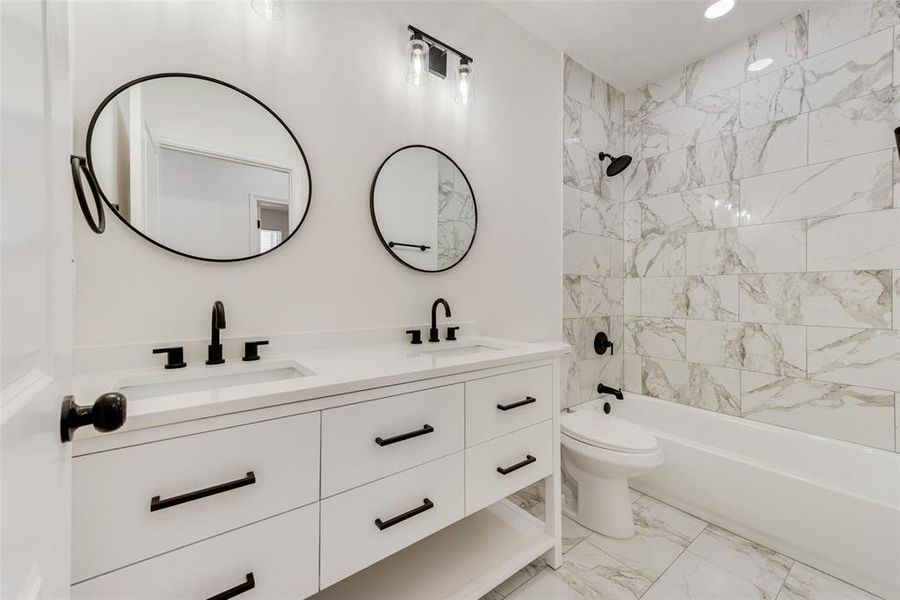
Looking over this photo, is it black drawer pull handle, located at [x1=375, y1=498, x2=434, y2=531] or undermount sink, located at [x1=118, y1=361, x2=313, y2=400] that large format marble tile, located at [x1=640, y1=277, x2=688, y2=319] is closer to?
black drawer pull handle, located at [x1=375, y1=498, x2=434, y2=531]

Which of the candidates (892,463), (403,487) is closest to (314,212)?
(403,487)

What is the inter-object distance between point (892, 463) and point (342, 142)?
287cm

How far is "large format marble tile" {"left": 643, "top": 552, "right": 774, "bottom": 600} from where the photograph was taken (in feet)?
4.55

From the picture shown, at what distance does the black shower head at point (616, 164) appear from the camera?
2.46 meters

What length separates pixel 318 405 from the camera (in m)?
0.89

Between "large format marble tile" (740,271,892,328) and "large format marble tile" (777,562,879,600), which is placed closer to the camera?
"large format marble tile" (777,562,879,600)

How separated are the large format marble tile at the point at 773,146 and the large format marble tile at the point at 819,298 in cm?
63

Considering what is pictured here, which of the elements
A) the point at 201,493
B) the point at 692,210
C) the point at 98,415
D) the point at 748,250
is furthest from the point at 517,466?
the point at 692,210

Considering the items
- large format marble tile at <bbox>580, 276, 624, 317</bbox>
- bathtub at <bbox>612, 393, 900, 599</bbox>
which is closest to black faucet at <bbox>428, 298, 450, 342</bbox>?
large format marble tile at <bbox>580, 276, 624, 317</bbox>

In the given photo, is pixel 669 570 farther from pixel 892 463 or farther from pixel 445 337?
pixel 445 337

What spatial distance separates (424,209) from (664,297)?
6.17ft

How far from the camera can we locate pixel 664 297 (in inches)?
Result: 100

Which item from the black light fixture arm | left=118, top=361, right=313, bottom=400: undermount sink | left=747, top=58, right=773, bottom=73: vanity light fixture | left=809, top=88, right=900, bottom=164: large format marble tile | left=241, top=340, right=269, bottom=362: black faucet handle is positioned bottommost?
left=118, top=361, right=313, bottom=400: undermount sink

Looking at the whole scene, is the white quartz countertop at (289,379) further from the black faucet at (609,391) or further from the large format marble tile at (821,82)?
the large format marble tile at (821,82)
